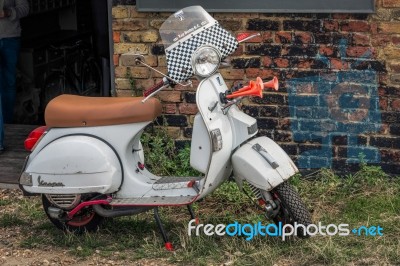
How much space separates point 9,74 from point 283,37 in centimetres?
331

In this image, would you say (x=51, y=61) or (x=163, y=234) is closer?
(x=163, y=234)

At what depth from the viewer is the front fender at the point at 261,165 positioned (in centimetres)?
555

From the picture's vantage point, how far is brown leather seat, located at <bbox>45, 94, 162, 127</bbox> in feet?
19.0

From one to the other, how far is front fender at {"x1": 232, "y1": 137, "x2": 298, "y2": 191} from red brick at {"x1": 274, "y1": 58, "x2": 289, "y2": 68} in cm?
132

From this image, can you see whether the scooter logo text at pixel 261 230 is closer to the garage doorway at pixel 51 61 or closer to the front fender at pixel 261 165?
the front fender at pixel 261 165

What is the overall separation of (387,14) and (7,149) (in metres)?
3.45

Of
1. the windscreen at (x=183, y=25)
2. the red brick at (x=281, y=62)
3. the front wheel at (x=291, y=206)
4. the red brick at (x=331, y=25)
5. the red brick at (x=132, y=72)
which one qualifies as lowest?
the front wheel at (x=291, y=206)

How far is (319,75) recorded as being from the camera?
22.5 feet

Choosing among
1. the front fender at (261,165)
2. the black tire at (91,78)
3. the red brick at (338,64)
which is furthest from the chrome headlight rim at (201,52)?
the black tire at (91,78)

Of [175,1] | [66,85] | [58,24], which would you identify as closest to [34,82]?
[66,85]

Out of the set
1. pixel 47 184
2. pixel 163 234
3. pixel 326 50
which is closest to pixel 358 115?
pixel 326 50

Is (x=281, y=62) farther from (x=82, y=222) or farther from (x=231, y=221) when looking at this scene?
(x=82, y=222)

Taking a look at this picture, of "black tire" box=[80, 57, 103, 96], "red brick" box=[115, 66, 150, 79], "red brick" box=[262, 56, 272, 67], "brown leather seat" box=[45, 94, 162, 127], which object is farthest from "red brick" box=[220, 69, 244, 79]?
"black tire" box=[80, 57, 103, 96]

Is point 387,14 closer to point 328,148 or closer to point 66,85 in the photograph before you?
point 328,148
